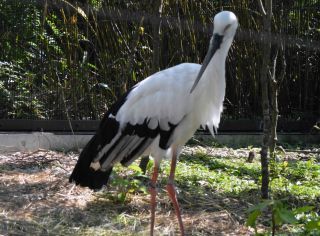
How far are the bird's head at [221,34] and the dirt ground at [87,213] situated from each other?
3.75ft

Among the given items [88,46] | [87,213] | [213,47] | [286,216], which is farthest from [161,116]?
[88,46]

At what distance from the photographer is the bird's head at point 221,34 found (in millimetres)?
4289

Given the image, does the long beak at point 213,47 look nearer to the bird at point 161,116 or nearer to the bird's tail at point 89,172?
the bird at point 161,116

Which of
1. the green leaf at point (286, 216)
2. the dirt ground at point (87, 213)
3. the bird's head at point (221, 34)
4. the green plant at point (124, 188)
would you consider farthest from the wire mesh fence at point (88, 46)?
the green leaf at point (286, 216)

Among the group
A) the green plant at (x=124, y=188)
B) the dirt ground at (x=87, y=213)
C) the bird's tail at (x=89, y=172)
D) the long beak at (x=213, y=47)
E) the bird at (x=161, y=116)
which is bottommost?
the dirt ground at (x=87, y=213)

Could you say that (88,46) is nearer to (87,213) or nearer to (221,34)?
(87,213)

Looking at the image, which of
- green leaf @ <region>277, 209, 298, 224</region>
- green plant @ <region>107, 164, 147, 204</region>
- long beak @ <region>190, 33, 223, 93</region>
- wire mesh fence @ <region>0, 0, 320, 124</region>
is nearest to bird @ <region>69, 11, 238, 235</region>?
long beak @ <region>190, 33, 223, 93</region>

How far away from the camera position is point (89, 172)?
15.3ft

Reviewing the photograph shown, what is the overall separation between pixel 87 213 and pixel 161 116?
1.05m

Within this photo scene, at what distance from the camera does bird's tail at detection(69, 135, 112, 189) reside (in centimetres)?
466

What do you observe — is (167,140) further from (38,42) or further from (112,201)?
(38,42)

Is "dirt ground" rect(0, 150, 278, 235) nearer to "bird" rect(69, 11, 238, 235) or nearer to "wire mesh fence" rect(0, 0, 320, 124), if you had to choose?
"bird" rect(69, 11, 238, 235)

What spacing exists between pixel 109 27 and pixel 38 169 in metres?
2.43

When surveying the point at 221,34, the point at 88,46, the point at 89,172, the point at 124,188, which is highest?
the point at 221,34
